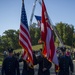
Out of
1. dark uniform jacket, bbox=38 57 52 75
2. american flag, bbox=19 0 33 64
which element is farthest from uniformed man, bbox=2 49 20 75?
dark uniform jacket, bbox=38 57 52 75

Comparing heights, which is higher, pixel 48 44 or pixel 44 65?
pixel 48 44

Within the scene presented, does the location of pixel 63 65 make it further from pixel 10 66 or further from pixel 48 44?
pixel 10 66

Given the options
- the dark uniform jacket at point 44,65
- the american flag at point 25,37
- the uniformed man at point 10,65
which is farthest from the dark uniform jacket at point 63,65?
the uniformed man at point 10,65

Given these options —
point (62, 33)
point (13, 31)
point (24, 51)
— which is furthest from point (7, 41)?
point (24, 51)

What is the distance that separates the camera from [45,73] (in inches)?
434

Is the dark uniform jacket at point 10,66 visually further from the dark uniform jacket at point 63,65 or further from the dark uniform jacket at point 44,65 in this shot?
the dark uniform jacket at point 63,65

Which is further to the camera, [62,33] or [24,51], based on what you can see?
[62,33]

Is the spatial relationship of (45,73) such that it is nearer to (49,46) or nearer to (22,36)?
(49,46)

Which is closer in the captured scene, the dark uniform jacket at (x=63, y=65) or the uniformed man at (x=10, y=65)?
the uniformed man at (x=10, y=65)

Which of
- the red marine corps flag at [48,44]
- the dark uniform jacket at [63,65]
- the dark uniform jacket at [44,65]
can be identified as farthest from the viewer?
the dark uniform jacket at [63,65]

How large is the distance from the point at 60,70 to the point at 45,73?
696 mm

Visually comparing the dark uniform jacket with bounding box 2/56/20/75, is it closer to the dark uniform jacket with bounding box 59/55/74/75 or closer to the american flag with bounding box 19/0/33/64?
the american flag with bounding box 19/0/33/64

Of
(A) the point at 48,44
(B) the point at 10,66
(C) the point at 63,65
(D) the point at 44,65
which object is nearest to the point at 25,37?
(A) the point at 48,44

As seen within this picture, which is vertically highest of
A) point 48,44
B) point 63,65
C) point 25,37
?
point 25,37
